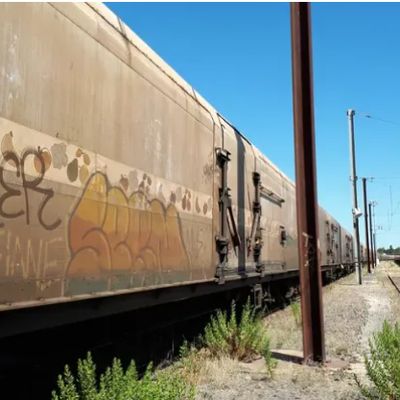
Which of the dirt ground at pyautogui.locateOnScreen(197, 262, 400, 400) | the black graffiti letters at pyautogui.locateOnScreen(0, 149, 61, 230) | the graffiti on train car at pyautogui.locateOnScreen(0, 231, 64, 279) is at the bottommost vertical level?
the dirt ground at pyautogui.locateOnScreen(197, 262, 400, 400)

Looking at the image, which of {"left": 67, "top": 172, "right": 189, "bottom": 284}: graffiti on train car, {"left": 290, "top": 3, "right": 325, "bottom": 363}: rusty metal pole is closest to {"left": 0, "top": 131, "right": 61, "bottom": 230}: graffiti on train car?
{"left": 67, "top": 172, "right": 189, "bottom": 284}: graffiti on train car

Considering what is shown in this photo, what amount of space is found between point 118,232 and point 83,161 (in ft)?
2.70

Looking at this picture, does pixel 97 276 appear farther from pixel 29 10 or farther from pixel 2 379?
pixel 29 10

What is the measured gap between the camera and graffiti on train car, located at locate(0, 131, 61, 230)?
3.69 m

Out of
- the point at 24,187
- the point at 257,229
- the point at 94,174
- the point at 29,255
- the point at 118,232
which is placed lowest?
the point at 29,255

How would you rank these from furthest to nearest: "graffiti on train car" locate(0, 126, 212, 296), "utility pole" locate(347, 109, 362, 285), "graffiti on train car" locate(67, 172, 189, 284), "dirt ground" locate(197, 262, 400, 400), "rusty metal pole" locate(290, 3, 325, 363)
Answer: "utility pole" locate(347, 109, 362, 285) → "rusty metal pole" locate(290, 3, 325, 363) → "dirt ground" locate(197, 262, 400, 400) → "graffiti on train car" locate(67, 172, 189, 284) → "graffiti on train car" locate(0, 126, 212, 296)

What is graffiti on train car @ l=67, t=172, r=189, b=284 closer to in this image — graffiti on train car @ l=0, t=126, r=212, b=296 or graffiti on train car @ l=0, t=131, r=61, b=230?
graffiti on train car @ l=0, t=126, r=212, b=296

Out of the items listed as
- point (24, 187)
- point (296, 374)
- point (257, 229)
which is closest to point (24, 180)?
point (24, 187)

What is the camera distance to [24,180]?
3.89m

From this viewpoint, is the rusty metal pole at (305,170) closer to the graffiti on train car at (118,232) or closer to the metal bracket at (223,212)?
the metal bracket at (223,212)

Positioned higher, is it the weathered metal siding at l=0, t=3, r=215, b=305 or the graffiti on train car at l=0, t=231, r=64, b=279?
the weathered metal siding at l=0, t=3, r=215, b=305

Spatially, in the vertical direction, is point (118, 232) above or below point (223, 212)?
below

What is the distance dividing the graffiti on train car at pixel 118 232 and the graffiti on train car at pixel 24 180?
39 centimetres

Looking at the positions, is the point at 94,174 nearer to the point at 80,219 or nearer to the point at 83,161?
the point at 83,161
